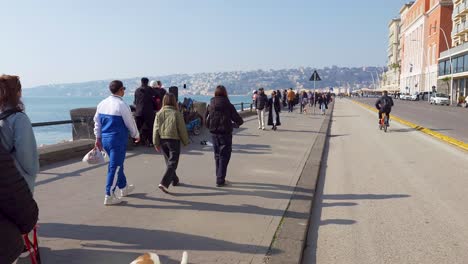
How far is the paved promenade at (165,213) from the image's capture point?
412 centimetres

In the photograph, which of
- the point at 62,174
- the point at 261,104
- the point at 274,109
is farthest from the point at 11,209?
the point at 274,109

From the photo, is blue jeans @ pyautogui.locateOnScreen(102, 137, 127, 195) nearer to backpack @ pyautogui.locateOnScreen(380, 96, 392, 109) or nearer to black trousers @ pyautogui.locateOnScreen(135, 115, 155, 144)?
black trousers @ pyautogui.locateOnScreen(135, 115, 155, 144)

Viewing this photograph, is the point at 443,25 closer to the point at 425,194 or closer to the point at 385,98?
the point at 385,98

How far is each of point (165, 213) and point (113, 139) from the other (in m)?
1.19

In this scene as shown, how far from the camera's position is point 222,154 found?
7102mm

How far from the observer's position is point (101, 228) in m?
4.77

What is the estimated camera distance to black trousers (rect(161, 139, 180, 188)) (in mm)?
6441

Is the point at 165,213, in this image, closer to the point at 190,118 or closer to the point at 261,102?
the point at 190,118

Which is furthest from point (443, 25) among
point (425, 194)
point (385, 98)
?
point (425, 194)

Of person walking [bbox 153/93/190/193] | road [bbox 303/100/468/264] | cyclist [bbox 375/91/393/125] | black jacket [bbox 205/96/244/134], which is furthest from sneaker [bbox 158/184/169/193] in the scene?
cyclist [bbox 375/91/393/125]

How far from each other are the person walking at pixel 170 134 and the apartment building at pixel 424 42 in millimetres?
72748

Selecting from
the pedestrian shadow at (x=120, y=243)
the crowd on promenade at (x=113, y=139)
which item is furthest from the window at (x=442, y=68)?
the pedestrian shadow at (x=120, y=243)

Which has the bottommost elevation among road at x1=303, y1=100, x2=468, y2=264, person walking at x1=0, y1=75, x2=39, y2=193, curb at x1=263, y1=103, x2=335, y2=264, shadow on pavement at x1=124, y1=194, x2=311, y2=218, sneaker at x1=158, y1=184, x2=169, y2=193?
road at x1=303, y1=100, x2=468, y2=264

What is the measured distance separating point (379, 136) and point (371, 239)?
38.6 ft
